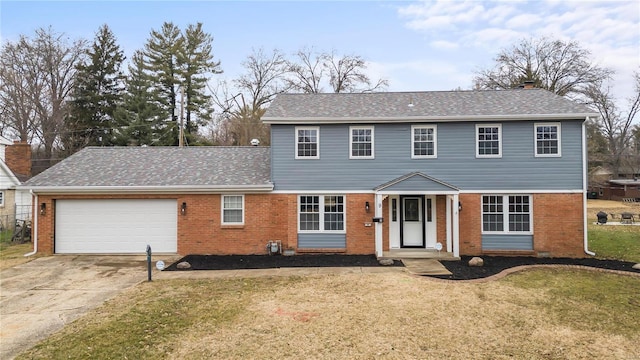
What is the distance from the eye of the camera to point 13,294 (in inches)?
361

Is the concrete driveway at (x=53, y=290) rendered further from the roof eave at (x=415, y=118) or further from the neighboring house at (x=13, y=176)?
the neighboring house at (x=13, y=176)

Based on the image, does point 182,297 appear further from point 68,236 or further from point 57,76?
point 57,76

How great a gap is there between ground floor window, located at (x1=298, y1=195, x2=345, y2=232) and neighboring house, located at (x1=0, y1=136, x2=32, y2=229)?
1884cm

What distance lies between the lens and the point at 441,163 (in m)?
13.3

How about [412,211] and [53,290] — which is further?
[412,211]

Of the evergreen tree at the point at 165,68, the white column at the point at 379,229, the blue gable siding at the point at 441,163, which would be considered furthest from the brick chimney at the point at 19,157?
the white column at the point at 379,229

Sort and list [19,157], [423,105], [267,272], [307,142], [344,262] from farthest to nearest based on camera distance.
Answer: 1. [19,157]
2. [423,105]
3. [307,142]
4. [344,262]
5. [267,272]

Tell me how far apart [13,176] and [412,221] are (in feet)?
82.7

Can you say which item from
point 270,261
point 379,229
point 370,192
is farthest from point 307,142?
point 270,261

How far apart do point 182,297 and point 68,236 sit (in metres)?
8.47

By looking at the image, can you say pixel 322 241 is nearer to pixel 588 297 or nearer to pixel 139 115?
pixel 588 297

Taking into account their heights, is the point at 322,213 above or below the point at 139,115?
below

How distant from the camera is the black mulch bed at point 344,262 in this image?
36.9 ft

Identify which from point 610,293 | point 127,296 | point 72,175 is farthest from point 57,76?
point 610,293
